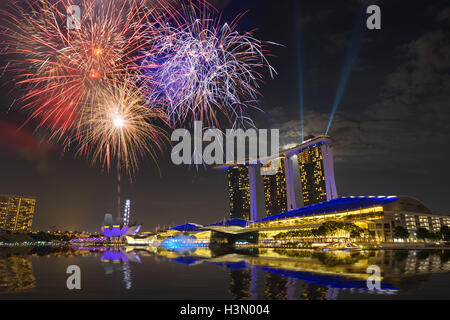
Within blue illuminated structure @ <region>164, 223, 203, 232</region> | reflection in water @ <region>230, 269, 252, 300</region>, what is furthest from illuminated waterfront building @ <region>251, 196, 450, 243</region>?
reflection in water @ <region>230, 269, 252, 300</region>

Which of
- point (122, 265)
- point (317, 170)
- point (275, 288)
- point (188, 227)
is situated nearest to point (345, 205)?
point (317, 170)

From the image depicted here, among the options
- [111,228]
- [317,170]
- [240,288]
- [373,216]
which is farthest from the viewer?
[111,228]

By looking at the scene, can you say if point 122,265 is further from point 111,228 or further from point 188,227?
point 111,228

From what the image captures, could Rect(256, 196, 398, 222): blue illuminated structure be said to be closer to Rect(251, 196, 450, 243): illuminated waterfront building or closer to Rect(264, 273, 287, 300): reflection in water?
Rect(251, 196, 450, 243): illuminated waterfront building

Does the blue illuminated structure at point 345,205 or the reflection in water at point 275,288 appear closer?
the reflection in water at point 275,288

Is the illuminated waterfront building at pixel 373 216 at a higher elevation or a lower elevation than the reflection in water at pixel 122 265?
higher

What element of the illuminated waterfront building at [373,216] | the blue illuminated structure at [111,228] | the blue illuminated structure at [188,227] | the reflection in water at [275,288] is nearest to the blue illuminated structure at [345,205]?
the illuminated waterfront building at [373,216]

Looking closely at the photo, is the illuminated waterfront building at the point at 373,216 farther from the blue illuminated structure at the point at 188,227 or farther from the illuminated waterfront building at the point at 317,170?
the blue illuminated structure at the point at 188,227

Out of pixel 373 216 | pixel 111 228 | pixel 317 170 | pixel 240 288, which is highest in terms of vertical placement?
pixel 317 170

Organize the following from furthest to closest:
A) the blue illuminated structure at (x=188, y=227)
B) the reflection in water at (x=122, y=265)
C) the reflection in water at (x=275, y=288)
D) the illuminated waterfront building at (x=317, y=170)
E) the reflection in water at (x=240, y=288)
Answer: the illuminated waterfront building at (x=317, y=170), the blue illuminated structure at (x=188, y=227), the reflection in water at (x=122, y=265), the reflection in water at (x=240, y=288), the reflection in water at (x=275, y=288)

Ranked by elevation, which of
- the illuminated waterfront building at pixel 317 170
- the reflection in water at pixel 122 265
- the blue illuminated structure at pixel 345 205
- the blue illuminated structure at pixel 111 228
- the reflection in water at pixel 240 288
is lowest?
the blue illuminated structure at pixel 111 228
